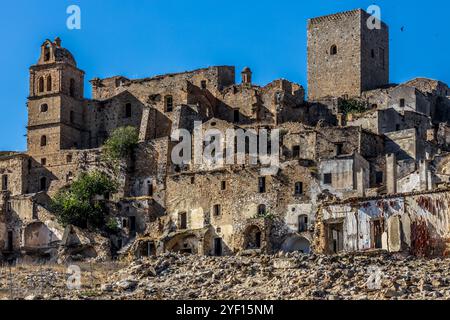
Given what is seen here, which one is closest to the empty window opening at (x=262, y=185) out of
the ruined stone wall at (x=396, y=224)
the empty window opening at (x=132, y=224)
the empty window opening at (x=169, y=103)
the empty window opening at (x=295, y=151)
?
the empty window opening at (x=295, y=151)

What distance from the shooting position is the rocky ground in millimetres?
53438

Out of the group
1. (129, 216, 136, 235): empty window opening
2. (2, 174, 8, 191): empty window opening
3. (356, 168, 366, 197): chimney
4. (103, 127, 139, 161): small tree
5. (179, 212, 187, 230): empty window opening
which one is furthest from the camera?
(2, 174, 8, 191): empty window opening

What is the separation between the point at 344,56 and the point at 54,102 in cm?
2156

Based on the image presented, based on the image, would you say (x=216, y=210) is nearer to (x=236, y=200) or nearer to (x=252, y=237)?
(x=236, y=200)

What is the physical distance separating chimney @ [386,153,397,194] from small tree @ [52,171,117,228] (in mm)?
18708

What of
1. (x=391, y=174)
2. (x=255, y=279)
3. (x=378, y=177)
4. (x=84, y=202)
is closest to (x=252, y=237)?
(x=378, y=177)

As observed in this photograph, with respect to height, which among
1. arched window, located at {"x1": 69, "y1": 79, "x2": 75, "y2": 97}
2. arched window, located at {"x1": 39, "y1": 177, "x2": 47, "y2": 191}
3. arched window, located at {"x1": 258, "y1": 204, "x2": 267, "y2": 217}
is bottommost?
arched window, located at {"x1": 258, "y1": 204, "x2": 267, "y2": 217}

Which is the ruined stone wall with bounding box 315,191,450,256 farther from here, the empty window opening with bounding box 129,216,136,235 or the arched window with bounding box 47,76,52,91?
the arched window with bounding box 47,76,52,91

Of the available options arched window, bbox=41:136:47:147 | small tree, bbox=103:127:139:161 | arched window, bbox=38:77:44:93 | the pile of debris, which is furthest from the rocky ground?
arched window, bbox=38:77:44:93

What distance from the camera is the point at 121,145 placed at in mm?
87750

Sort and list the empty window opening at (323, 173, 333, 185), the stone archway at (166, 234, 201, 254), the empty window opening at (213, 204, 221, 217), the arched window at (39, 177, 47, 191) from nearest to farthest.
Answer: the empty window opening at (323, 173, 333, 185)
the stone archway at (166, 234, 201, 254)
the empty window opening at (213, 204, 221, 217)
the arched window at (39, 177, 47, 191)

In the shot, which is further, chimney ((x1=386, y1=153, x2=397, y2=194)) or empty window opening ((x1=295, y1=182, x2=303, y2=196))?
empty window opening ((x1=295, y1=182, x2=303, y2=196))
